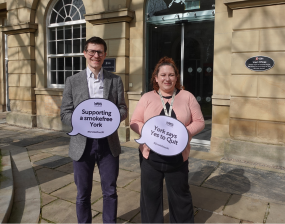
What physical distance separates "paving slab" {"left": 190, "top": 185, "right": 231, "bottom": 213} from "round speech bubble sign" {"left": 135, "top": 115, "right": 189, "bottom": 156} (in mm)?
1441

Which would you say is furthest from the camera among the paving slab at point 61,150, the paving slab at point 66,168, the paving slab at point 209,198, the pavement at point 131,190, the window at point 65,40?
the window at point 65,40

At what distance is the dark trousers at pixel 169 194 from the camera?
2.43 meters

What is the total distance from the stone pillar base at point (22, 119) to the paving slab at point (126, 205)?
5.87 m

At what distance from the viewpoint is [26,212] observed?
3.21 meters

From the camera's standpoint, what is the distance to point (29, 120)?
8.63m

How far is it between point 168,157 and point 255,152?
3.31m

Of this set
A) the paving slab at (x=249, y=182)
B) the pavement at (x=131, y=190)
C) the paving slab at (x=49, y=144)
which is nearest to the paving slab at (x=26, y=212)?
the pavement at (x=131, y=190)

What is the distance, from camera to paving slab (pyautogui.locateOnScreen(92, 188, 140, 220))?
10.3ft

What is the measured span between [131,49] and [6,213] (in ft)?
15.8

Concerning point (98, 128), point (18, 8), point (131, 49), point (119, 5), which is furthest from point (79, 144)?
point (18, 8)

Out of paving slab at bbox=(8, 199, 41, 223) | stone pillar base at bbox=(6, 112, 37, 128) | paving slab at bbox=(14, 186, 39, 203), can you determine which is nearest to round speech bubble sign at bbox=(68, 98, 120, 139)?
paving slab at bbox=(8, 199, 41, 223)

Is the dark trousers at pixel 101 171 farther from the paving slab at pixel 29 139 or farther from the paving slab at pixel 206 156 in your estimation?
the paving slab at pixel 29 139

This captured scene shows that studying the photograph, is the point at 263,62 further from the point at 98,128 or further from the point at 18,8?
the point at 18,8

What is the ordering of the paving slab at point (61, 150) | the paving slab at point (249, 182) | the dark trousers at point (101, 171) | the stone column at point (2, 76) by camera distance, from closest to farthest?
the dark trousers at point (101, 171) → the paving slab at point (249, 182) → the paving slab at point (61, 150) → the stone column at point (2, 76)
